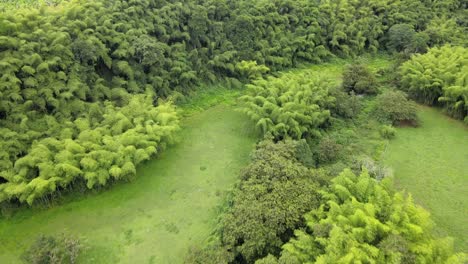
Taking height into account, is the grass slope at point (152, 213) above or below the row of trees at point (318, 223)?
below

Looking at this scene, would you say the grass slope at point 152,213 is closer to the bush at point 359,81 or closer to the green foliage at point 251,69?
the green foliage at point 251,69

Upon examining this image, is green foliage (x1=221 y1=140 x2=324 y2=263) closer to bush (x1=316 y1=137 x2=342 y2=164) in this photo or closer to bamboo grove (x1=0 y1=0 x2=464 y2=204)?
bush (x1=316 y1=137 x2=342 y2=164)

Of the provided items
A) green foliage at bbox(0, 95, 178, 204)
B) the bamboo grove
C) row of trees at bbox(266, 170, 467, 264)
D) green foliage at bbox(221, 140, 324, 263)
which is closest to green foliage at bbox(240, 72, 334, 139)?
the bamboo grove

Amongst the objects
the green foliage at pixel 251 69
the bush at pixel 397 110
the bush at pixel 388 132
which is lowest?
the bush at pixel 388 132

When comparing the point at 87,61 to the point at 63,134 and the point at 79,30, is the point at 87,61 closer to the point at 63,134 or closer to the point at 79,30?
the point at 79,30

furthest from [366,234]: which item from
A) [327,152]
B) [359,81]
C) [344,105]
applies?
[359,81]

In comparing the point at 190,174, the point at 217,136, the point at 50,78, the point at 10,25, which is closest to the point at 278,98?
the point at 217,136

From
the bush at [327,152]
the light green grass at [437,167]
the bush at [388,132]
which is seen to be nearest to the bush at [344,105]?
the bush at [388,132]
